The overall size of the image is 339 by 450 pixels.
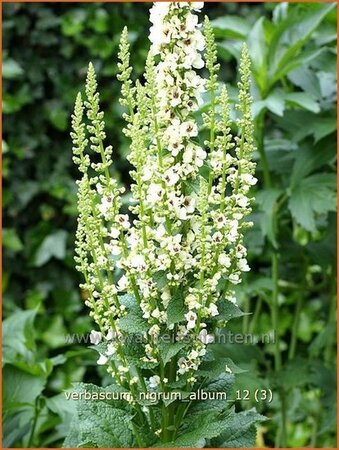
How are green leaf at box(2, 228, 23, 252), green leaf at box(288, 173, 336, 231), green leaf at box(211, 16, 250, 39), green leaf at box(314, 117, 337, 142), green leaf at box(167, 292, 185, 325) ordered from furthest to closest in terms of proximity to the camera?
1. green leaf at box(2, 228, 23, 252)
2. green leaf at box(211, 16, 250, 39)
3. green leaf at box(314, 117, 337, 142)
4. green leaf at box(288, 173, 336, 231)
5. green leaf at box(167, 292, 185, 325)

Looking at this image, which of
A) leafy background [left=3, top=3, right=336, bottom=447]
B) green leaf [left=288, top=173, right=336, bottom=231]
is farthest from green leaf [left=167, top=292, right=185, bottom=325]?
green leaf [left=288, top=173, right=336, bottom=231]

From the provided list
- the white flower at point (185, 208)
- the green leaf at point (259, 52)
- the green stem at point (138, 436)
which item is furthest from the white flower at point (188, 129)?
the green leaf at point (259, 52)

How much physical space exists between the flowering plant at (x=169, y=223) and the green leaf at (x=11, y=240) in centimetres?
185

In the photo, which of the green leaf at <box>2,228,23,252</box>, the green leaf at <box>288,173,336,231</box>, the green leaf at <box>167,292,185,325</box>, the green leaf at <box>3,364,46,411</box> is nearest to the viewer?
the green leaf at <box>167,292,185,325</box>

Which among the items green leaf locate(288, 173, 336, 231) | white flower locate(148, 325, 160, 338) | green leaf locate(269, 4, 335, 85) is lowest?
white flower locate(148, 325, 160, 338)

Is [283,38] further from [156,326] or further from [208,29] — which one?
[156,326]

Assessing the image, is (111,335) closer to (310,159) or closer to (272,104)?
(272,104)

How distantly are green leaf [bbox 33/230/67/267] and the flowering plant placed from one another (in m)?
1.84

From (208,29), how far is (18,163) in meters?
A: 2.05

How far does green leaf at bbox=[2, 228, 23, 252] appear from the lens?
314cm

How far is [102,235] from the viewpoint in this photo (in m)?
1.31

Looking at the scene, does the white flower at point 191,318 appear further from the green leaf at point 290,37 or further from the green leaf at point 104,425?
the green leaf at point 290,37

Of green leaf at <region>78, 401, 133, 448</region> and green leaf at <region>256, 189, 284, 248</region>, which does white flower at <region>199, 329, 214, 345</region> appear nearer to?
green leaf at <region>78, 401, 133, 448</region>

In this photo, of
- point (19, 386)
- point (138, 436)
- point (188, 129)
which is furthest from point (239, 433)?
point (19, 386)
